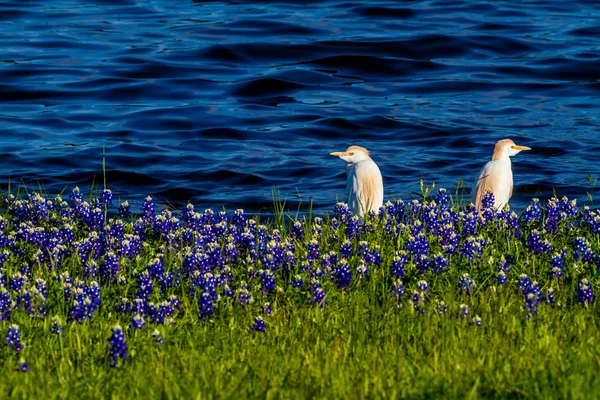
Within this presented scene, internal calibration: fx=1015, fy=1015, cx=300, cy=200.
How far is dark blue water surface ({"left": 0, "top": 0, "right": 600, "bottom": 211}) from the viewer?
15.0 m

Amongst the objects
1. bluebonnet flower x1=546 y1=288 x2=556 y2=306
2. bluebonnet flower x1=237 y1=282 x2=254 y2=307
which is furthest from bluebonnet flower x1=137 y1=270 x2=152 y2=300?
bluebonnet flower x1=546 y1=288 x2=556 y2=306

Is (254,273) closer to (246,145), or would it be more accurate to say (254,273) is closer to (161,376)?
(161,376)

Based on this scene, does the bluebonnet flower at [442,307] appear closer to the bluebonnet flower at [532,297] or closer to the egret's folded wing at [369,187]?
the bluebonnet flower at [532,297]

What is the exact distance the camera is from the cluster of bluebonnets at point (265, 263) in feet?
20.1

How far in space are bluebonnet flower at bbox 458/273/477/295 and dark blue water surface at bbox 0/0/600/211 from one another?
21.4 ft

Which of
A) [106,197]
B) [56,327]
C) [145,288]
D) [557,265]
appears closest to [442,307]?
[557,265]

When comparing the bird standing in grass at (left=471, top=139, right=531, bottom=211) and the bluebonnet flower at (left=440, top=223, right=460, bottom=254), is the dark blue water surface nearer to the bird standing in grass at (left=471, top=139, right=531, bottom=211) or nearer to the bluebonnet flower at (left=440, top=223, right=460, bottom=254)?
the bird standing in grass at (left=471, top=139, right=531, bottom=211)

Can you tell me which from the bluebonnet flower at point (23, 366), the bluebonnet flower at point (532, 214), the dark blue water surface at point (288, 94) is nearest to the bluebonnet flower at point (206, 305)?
the bluebonnet flower at point (23, 366)

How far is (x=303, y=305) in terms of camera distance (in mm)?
6457

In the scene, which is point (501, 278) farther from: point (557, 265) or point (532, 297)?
point (532, 297)

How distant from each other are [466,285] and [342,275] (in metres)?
0.79

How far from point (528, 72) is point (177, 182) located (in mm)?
8551

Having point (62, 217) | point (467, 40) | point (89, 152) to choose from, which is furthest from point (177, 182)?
point (467, 40)

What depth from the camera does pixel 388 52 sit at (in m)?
20.9
